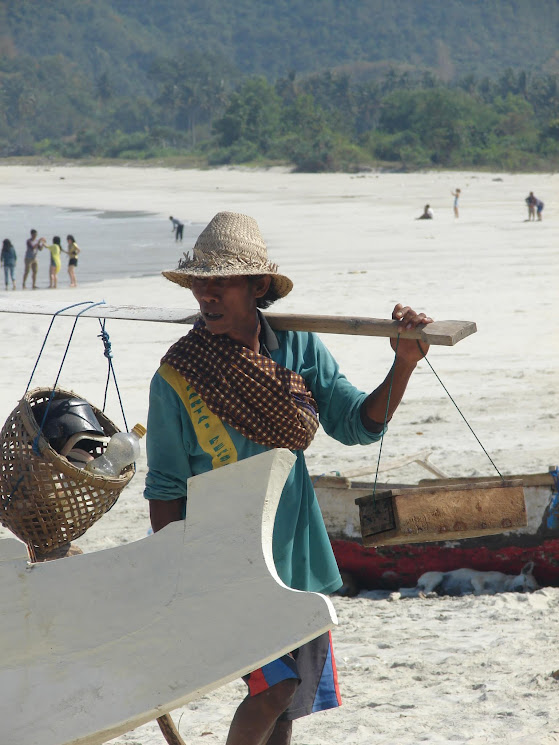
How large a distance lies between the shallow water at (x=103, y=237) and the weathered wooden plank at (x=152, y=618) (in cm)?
1735

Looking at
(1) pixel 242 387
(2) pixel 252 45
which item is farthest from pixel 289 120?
(2) pixel 252 45

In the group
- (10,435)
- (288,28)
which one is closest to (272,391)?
(10,435)

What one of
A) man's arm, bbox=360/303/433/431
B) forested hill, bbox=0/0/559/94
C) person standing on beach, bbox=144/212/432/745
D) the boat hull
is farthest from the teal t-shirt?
forested hill, bbox=0/0/559/94

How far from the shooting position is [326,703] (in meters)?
2.74

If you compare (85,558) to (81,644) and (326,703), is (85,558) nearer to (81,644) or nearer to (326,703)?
(81,644)

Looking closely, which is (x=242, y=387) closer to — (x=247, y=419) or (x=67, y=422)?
(x=247, y=419)

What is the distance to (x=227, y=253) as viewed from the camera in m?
2.67

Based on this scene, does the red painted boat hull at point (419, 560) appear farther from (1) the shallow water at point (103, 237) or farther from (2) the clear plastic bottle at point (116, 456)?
(1) the shallow water at point (103, 237)

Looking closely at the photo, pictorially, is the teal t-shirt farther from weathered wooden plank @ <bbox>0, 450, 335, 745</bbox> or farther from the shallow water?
the shallow water

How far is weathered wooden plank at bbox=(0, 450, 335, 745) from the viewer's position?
207 cm

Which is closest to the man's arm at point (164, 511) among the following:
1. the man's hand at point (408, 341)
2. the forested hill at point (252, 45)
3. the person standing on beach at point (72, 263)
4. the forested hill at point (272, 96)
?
the man's hand at point (408, 341)

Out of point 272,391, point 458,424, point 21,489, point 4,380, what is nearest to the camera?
point 272,391

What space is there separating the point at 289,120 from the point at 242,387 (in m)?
81.7

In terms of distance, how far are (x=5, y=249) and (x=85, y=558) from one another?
17436mm
